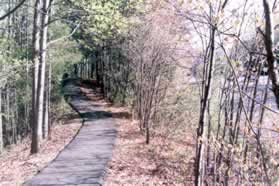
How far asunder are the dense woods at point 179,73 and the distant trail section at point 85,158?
44.6 inches

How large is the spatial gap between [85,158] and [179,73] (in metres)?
5.29

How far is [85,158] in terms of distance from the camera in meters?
8.05

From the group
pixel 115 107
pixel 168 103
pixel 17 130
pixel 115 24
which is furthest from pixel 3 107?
pixel 115 24

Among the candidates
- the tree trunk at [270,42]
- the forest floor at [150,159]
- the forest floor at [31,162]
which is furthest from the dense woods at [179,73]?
the tree trunk at [270,42]

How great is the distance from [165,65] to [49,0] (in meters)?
3.95

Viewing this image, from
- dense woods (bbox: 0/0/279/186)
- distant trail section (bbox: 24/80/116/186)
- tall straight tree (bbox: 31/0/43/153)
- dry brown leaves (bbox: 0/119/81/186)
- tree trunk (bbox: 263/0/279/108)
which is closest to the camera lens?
tree trunk (bbox: 263/0/279/108)

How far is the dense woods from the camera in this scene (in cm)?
500

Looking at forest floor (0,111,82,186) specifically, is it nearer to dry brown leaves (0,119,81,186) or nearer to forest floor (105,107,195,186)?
dry brown leaves (0,119,81,186)

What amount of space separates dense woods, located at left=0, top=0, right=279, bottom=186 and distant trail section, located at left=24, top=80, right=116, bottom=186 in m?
1.13

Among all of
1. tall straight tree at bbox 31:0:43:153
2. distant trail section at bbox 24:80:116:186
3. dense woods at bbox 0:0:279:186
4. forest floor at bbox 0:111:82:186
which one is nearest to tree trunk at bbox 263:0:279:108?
dense woods at bbox 0:0:279:186

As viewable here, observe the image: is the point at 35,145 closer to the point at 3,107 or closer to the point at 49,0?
the point at 49,0

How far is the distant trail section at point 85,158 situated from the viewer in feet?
21.2

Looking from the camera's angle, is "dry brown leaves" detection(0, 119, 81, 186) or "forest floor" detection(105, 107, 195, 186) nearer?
"dry brown leaves" detection(0, 119, 81, 186)

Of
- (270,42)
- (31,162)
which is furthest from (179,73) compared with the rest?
(270,42)
